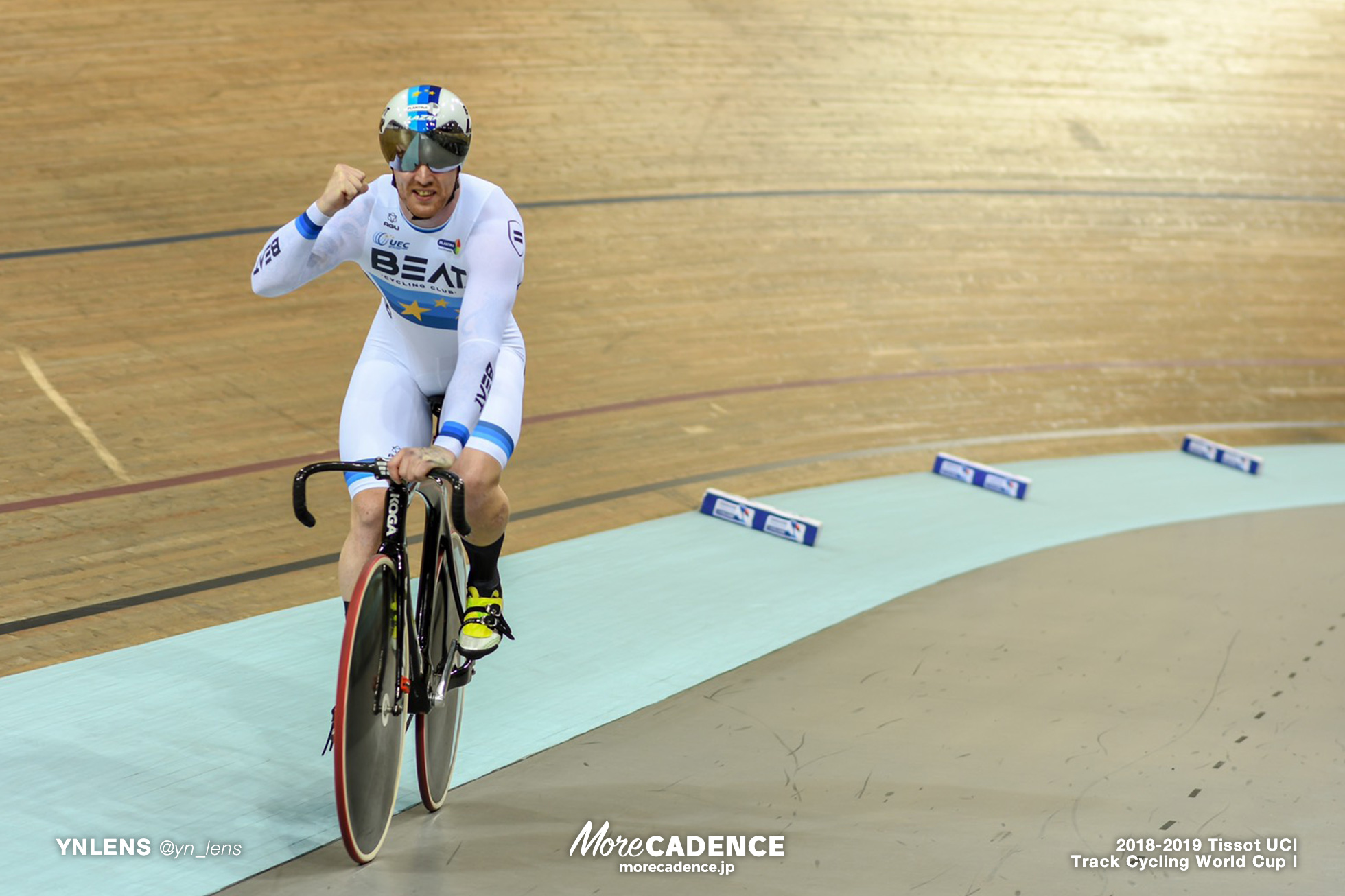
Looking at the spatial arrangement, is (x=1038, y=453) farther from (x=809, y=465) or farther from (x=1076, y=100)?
(x=1076, y=100)

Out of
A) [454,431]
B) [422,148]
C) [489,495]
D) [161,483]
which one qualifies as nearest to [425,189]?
[422,148]

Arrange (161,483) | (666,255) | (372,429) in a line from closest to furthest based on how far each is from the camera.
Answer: (372,429) < (161,483) < (666,255)

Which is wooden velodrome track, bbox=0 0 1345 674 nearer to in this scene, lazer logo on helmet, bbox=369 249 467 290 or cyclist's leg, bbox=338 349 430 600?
cyclist's leg, bbox=338 349 430 600

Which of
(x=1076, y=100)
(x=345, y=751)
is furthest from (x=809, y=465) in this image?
(x=1076, y=100)

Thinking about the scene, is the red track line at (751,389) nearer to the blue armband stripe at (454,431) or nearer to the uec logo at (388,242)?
the uec logo at (388,242)

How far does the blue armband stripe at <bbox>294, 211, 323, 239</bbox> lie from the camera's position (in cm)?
216

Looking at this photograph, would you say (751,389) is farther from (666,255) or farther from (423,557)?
(423,557)

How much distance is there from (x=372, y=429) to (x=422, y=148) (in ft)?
1.73

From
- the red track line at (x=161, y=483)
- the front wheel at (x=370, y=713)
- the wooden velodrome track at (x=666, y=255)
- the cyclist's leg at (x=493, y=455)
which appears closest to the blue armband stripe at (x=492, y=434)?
the cyclist's leg at (x=493, y=455)

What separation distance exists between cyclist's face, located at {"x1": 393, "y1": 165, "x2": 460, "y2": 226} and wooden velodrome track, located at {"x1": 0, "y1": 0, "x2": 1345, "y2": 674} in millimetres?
1378

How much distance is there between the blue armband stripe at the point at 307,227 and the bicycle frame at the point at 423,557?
0.45 meters

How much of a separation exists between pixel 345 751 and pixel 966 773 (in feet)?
4.44

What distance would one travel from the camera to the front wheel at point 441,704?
213cm

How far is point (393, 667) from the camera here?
199cm
